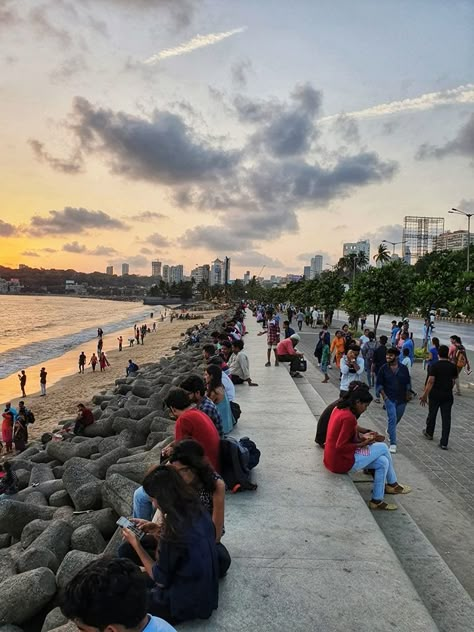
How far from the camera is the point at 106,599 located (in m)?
1.68

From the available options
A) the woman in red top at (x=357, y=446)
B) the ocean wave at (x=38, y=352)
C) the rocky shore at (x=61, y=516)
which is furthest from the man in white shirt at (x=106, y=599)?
the ocean wave at (x=38, y=352)

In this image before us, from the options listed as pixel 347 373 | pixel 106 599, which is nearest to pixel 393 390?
pixel 347 373

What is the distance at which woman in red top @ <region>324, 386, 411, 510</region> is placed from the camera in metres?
4.92

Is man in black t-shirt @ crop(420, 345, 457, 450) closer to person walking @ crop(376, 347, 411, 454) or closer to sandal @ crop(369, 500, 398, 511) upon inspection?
person walking @ crop(376, 347, 411, 454)

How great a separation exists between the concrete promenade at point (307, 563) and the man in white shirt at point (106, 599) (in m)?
1.29

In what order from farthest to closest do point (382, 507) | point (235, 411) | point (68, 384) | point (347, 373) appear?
point (68, 384) → point (347, 373) → point (235, 411) → point (382, 507)

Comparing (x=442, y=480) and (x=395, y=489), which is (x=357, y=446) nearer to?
(x=395, y=489)

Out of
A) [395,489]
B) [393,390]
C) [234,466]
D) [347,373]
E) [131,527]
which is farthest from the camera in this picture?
[347,373]

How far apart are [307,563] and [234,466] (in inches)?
51.0

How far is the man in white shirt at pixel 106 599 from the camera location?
169 centimetres

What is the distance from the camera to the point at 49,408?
17.8 metres

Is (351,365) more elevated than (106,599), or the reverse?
(106,599)

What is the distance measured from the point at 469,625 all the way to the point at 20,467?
290 inches

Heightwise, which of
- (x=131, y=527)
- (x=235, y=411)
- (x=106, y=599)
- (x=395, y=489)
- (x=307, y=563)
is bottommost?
(x=395, y=489)
